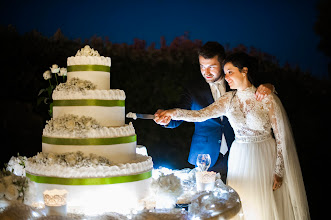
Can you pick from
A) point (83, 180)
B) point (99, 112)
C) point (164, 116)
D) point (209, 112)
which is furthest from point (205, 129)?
point (83, 180)

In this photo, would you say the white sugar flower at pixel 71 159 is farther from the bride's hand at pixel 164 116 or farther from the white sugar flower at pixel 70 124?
the bride's hand at pixel 164 116

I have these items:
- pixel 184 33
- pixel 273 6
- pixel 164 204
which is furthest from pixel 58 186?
pixel 273 6

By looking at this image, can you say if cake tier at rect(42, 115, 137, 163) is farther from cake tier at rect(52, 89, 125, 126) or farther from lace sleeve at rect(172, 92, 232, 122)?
lace sleeve at rect(172, 92, 232, 122)

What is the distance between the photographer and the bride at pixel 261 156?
437 centimetres

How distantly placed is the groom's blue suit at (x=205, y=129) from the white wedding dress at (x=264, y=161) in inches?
22.7

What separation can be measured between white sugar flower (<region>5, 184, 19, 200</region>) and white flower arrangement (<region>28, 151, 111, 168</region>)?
312mm

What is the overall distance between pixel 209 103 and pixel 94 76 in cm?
176

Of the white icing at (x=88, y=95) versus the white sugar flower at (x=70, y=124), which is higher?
the white icing at (x=88, y=95)

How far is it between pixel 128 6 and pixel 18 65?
7.21 ft

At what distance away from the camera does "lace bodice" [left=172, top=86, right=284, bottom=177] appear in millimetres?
4371

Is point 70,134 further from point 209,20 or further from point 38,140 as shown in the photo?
point 209,20

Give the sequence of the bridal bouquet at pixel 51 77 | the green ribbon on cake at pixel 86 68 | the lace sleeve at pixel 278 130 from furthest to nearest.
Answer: the bridal bouquet at pixel 51 77
the lace sleeve at pixel 278 130
the green ribbon on cake at pixel 86 68

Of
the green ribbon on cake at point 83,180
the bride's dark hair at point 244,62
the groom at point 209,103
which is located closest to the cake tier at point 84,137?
the green ribbon on cake at point 83,180

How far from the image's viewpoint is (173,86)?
676 cm
